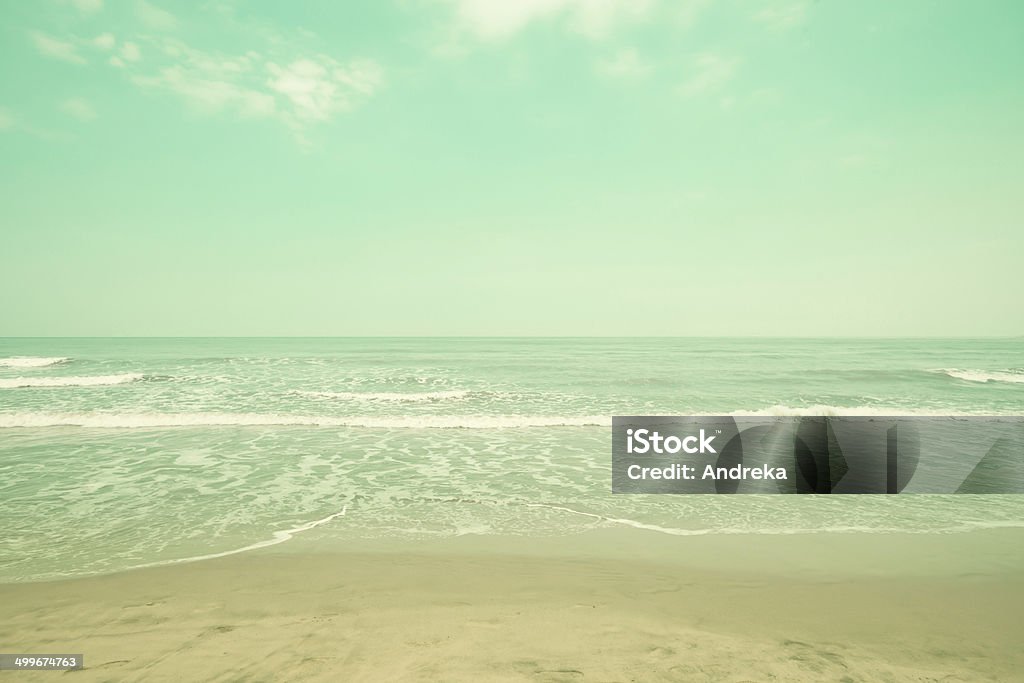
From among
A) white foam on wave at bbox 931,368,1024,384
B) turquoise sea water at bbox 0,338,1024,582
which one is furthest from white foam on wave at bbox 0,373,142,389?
white foam on wave at bbox 931,368,1024,384

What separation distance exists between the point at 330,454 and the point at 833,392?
23731mm

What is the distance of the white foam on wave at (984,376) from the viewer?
93.0 ft

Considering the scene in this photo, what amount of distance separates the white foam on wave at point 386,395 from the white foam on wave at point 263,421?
4.44 metres

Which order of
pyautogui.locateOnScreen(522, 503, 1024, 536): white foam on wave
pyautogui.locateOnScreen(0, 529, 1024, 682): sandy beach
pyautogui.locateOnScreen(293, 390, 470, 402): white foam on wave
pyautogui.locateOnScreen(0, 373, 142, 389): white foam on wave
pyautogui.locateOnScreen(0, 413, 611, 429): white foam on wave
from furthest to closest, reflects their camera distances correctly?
pyautogui.locateOnScreen(0, 373, 142, 389): white foam on wave, pyautogui.locateOnScreen(293, 390, 470, 402): white foam on wave, pyautogui.locateOnScreen(0, 413, 611, 429): white foam on wave, pyautogui.locateOnScreen(522, 503, 1024, 536): white foam on wave, pyautogui.locateOnScreen(0, 529, 1024, 682): sandy beach

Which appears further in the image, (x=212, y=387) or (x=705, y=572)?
(x=212, y=387)

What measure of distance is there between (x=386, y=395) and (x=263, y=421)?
699 cm

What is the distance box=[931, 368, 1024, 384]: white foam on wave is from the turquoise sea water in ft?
13.4

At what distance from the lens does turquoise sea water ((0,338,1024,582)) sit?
23.0 feet

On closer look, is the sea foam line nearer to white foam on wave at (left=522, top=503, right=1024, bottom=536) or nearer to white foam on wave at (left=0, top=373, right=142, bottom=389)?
white foam on wave at (left=522, top=503, right=1024, bottom=536)

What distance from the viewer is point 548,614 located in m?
4.59

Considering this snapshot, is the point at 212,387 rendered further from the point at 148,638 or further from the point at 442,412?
the point at 148,638

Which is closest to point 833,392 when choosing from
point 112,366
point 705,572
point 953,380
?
point 953,380

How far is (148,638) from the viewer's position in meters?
4.21

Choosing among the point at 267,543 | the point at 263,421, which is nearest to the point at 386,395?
the point at 263,421
